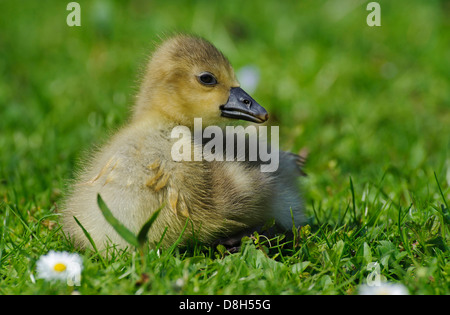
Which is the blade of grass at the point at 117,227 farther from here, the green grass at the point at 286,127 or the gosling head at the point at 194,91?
the gosling head at the point at 194,91

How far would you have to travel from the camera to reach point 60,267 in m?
2.04

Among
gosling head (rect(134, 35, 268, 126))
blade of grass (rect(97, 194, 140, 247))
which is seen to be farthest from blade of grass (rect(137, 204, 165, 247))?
gosling head (rect(134, 35, 268, 126))

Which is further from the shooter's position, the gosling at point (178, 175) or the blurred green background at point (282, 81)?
the blurred green background at point (282, 81)

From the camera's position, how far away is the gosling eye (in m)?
2.46

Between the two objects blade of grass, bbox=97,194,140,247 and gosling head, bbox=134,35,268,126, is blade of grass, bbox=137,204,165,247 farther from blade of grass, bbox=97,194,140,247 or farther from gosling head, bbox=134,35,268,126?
gosling head, bbox=134,35,268,126

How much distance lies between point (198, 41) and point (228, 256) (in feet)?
2.87

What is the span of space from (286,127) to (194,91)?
5.12 ft

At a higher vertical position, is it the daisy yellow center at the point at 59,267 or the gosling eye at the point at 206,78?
the gosling eye at the point at 206,78

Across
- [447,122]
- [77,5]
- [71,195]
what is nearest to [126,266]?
[71,195]

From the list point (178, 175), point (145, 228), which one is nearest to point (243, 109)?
point (178, 175)

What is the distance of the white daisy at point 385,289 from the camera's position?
6.39ft

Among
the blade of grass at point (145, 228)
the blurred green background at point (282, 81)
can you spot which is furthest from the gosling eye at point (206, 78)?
the blade of grass at point (145, 228)

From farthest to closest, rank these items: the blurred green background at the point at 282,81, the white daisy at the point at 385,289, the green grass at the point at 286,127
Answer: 1. the blurred green background at the point at 282,81
2. the green grass at the point at 286,127
3. the white daisy at the point at 385,289
